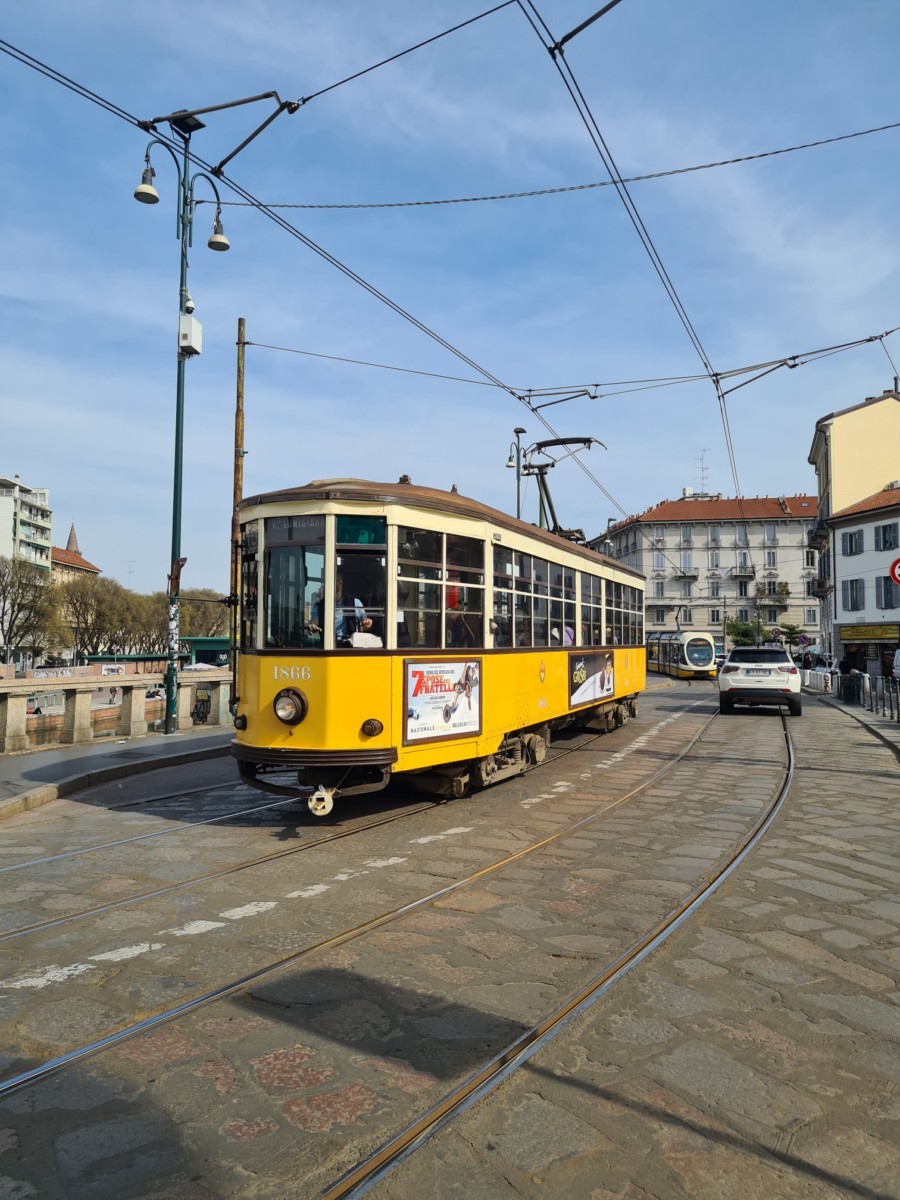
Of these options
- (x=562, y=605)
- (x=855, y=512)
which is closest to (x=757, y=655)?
(x=562, y=605)

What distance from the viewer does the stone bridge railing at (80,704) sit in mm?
11773

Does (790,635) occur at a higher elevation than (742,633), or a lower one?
lower

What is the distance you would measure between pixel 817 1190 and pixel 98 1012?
9.69 feet

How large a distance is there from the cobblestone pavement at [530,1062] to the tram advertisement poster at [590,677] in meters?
6.10

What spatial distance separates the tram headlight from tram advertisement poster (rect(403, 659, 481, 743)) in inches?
37.2

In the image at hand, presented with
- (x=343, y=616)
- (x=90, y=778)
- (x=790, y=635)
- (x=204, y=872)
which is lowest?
(x=204, y=872)

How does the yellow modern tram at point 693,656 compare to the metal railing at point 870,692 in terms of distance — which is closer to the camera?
the metal railing at point 870,692

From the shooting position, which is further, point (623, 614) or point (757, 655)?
point (757, 655)

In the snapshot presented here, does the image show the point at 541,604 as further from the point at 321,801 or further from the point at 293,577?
the point at 321,801

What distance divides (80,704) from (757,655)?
14.4m

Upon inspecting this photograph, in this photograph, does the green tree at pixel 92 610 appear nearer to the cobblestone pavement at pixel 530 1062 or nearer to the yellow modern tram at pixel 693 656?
the yellow modern tram at pixel 693 656

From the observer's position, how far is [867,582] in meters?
41.2

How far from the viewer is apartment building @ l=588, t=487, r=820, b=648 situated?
8200 cm

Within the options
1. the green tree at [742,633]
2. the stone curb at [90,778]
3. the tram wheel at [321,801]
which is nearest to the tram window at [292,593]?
the tram wheel at [321,801]
